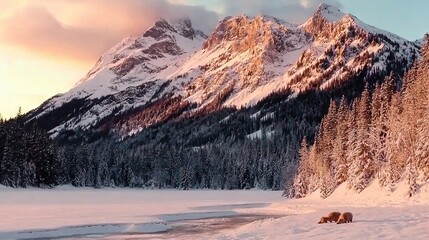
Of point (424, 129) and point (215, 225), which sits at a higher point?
point (424, 129)

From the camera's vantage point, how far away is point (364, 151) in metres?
62.8

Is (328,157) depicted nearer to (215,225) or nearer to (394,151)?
(394,151)

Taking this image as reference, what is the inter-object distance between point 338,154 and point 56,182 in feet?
221

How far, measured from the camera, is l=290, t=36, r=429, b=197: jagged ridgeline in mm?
51625

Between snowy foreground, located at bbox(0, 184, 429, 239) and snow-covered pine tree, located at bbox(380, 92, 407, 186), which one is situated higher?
snow-covered pine tree, located at bbox(380, 92, 407, 186)

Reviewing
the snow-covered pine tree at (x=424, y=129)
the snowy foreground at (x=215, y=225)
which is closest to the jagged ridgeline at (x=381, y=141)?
the snow-covered pine tree at (x=424, y=129)

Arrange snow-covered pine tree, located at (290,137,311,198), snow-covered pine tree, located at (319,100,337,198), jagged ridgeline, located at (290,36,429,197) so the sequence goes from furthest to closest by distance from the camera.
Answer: snow-covered pine tree, located at (290,137,311,198)
snow-covered pine tree, located at (319,100,337,198)
jagged ridgeline, located at (290,36,429,197)

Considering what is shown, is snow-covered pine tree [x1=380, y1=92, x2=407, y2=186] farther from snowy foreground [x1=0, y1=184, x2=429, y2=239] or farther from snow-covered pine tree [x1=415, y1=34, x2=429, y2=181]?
snow-covered pine tree [x1=415, y1=34, x2=429, y2=181]

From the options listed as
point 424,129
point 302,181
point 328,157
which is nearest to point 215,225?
point 424,129

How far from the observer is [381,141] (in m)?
63.2

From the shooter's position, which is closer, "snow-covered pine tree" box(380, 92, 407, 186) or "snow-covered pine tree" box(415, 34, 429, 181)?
"snow-covered pine tree" box(415, 34, 429, 181)

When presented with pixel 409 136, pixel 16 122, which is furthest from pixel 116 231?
pixel 16 122

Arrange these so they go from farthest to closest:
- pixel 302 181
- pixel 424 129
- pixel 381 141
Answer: pixel 302 181 < pixel 381 141 < pixel 424 129

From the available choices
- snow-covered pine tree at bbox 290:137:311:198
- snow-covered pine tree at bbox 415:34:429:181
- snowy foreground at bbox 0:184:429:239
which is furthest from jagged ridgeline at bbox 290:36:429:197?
snowy foreground at bbox 0:184:429:239
